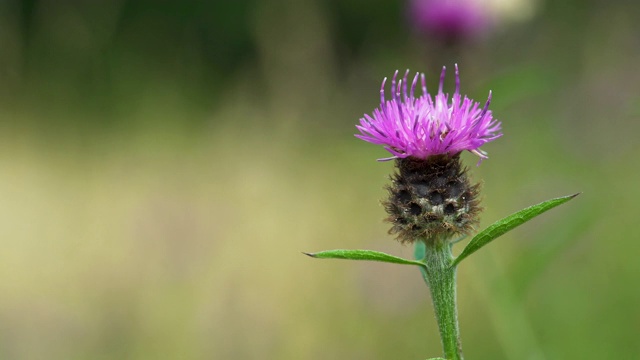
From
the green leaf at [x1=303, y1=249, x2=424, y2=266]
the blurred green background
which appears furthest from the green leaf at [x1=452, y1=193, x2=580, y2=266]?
the blurred green background

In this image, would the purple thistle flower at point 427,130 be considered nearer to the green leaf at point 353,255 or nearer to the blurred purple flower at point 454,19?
the green leaf at point 353,255

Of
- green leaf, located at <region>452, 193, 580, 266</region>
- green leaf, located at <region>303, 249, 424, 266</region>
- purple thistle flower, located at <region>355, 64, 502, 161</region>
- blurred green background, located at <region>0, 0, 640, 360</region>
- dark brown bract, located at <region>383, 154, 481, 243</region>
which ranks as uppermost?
blurred green background, located at <region>0, 0, 640, 360</region>

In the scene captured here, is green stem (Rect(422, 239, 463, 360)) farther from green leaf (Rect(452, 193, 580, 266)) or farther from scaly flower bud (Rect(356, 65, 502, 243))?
green leaf (Rect(452, 193, 580, 266))

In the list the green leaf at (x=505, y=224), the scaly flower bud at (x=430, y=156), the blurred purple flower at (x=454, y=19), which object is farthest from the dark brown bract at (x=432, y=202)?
the blurred purple flower at (x=454, y=19)

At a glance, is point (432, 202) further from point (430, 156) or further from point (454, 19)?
point (454, 19)

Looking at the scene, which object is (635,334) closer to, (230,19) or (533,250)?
(533,250)

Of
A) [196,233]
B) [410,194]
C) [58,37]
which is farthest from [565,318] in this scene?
[58,37]
